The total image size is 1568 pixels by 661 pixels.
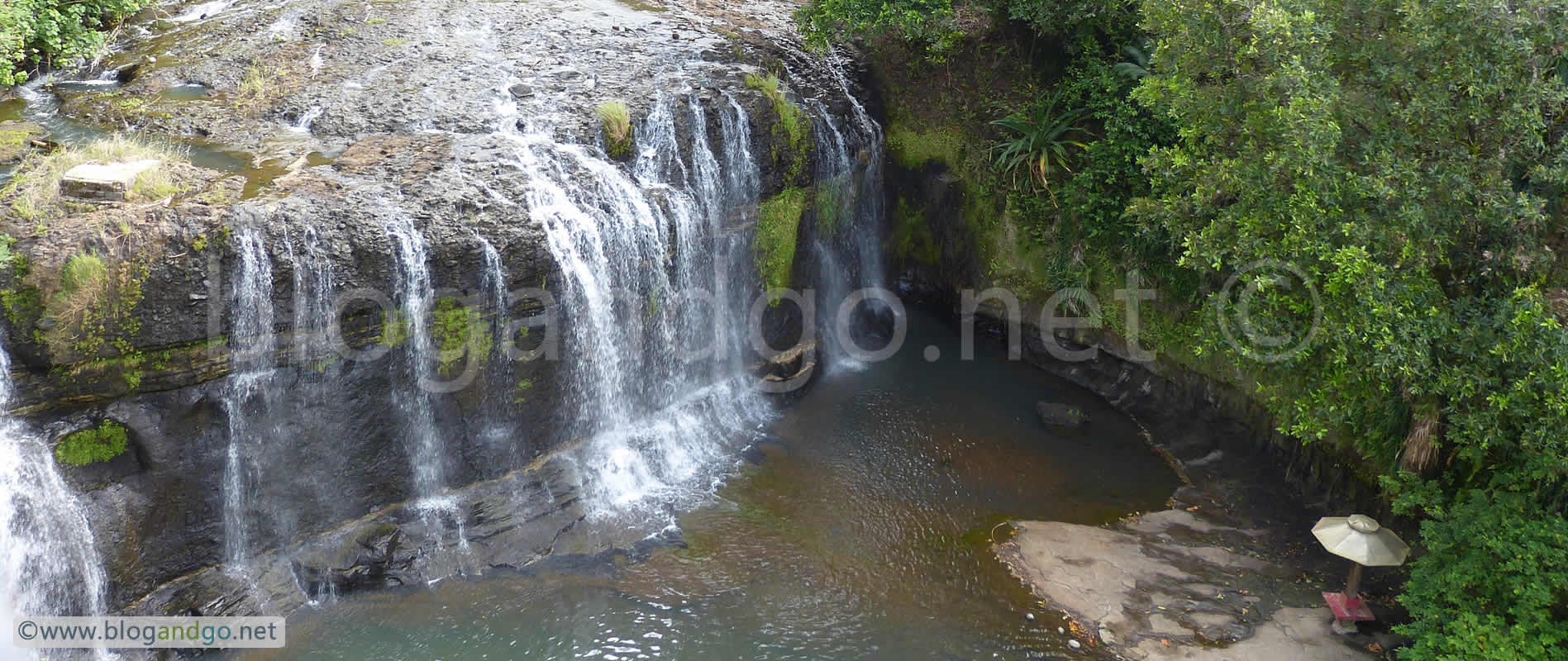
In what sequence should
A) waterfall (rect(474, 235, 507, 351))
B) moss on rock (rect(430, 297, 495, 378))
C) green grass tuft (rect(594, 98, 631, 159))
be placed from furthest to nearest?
green grass tuft (rect(594, 98, 631, 159)) → waterfall (rect(474, 235, 507, 351)) → moss on rock (rect(430, 297, 495, 378))

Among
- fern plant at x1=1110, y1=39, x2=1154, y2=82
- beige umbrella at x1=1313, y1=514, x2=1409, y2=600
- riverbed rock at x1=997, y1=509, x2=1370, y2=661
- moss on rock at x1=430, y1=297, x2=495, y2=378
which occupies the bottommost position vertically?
riverbed rock at x1=997, y1=509, x2=1370, y2=661

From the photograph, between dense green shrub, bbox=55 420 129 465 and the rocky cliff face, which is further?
the rocky cliff face

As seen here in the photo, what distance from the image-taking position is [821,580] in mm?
11852

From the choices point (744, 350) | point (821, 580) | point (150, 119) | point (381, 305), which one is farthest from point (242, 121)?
point (821, 580)

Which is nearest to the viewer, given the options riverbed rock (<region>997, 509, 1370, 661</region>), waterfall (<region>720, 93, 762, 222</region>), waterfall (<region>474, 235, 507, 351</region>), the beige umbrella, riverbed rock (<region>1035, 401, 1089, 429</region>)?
the beige umbrella

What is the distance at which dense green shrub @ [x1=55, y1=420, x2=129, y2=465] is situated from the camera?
10164 mm

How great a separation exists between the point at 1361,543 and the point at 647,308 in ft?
30.2

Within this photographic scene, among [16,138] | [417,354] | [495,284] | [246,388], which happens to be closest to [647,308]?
[495,284]

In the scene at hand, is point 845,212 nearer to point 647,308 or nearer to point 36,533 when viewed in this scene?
point 647,308

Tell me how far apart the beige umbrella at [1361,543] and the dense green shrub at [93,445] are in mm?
12688
